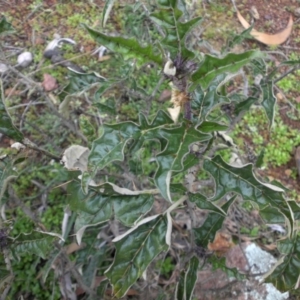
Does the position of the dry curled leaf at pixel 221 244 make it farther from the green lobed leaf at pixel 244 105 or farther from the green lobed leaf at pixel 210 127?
the green lobed leaf at pixel 210 127

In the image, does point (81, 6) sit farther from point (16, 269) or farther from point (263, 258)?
point (263, 258)

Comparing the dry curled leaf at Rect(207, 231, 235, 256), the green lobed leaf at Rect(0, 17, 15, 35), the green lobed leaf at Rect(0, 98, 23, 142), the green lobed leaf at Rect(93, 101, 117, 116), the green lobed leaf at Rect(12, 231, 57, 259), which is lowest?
the dry curled leaf at Rect(207, 231, 235, 256)

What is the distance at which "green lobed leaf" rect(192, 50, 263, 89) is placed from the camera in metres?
1.00

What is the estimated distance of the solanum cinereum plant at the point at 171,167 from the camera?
3.59ft

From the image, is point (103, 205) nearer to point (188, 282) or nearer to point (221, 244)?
point (188, 282)

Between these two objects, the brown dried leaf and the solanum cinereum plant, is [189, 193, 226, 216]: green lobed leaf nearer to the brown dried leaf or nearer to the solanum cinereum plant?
the solanum cinereum plant

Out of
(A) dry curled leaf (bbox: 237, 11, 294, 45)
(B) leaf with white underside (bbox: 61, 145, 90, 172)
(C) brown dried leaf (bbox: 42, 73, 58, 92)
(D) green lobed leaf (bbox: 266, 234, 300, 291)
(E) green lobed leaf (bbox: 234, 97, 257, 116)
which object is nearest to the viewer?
(D) green lobed leaf (bbox: 266, 234, 300, 291)

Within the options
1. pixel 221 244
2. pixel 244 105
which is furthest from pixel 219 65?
pixel 221 244

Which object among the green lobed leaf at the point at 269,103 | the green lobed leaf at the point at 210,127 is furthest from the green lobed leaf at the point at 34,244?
the green lobed leaf at the point at 269,103

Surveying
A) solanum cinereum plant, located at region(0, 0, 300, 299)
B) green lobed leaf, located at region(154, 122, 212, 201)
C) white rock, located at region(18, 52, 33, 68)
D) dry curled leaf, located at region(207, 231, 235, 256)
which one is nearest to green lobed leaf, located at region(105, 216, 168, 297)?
solanum cinereum plant, located at region(0, 0, 300, 299)

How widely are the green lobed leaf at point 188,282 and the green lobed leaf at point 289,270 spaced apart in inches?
9.2

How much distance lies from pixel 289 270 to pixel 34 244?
0.81 m

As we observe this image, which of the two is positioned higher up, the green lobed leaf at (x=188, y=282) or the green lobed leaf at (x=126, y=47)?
the green lobed leaf at (x=126, y=47)

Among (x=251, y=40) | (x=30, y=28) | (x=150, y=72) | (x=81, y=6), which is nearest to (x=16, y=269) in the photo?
(x=150, y=72)
